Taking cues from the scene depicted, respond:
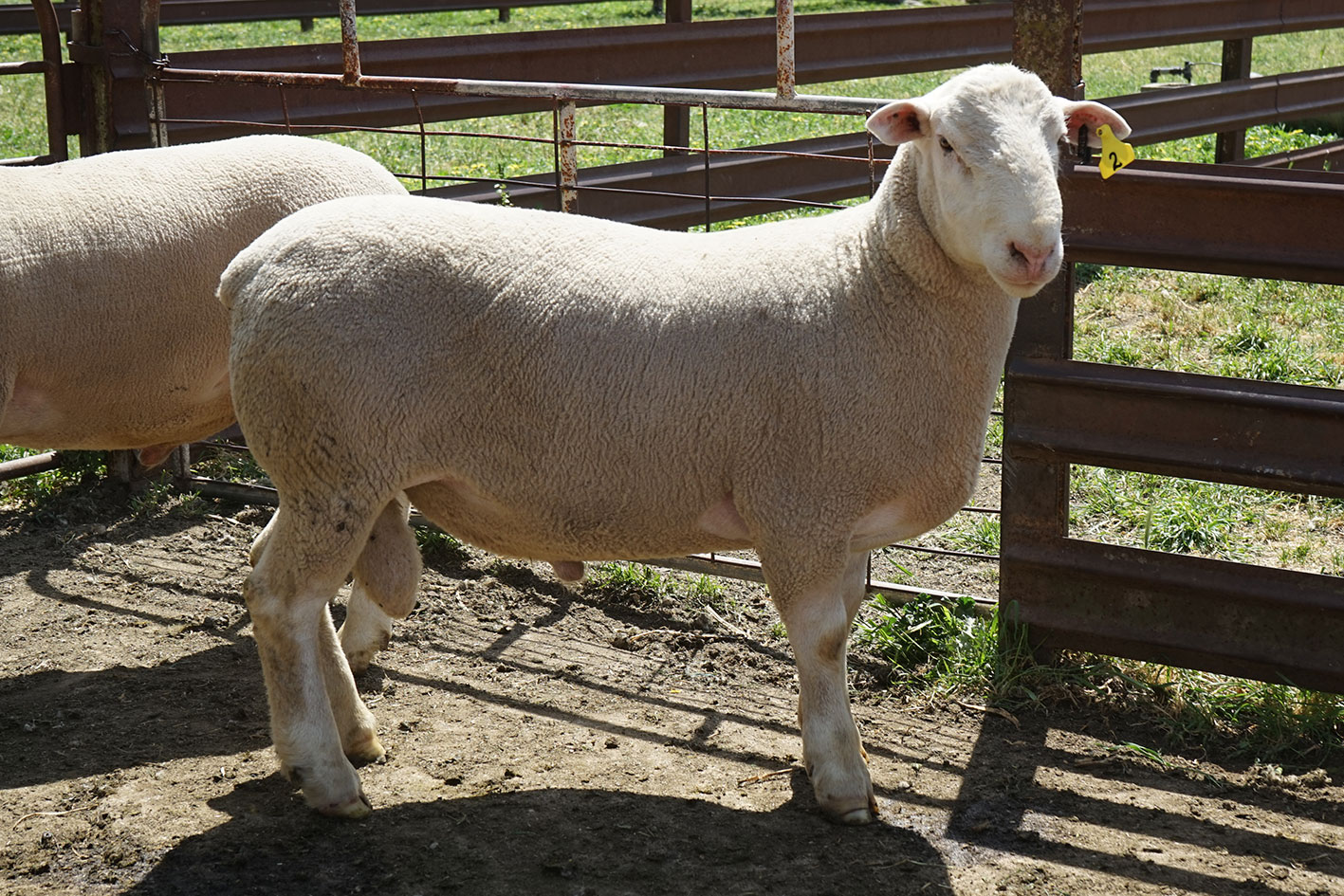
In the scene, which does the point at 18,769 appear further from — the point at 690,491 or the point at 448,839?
the point at 690,491

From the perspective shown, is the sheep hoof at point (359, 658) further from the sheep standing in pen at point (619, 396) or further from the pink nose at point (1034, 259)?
the pink nose at point (1034, 259)

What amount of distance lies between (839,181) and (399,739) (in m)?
5.15

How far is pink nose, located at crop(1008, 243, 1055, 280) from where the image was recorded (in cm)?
305

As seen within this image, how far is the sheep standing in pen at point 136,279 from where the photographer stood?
415 cm

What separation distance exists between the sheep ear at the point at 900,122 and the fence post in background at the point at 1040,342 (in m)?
0.78

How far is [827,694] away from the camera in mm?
3543

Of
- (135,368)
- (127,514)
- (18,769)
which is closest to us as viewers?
(18,769)

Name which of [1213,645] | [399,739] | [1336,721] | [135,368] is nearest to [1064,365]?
[1213,645]

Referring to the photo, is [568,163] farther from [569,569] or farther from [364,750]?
[364,750]

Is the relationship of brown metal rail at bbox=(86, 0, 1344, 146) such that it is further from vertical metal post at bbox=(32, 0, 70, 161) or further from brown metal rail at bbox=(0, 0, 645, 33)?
brown metal rail at bbox=(0, 0, 645, 33)

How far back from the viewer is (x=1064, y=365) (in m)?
4.09

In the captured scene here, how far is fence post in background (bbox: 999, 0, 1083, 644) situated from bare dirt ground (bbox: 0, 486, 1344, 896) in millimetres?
532

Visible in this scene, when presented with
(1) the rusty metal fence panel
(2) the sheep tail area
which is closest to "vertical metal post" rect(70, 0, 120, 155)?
(1) the rusty metal fence panel

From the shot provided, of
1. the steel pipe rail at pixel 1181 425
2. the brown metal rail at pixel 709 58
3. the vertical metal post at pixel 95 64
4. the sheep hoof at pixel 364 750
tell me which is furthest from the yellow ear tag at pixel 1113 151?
the vertical metal post at pixel 95 64
